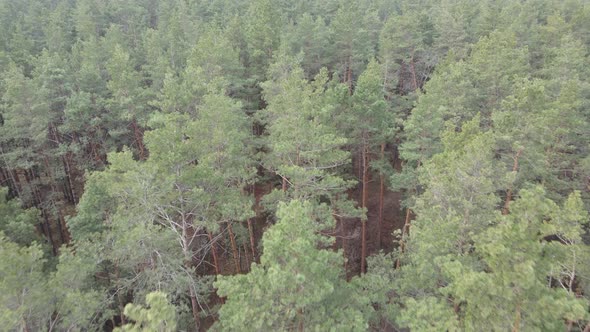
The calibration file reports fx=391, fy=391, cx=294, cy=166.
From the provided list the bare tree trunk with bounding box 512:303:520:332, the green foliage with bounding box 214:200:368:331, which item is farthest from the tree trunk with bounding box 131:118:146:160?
the bare tree trunk with bounding box 512:303:520:332

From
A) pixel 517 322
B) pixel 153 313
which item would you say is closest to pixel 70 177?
pixel 153 313

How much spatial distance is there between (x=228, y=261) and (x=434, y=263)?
15.8 m

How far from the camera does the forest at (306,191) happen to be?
1041cm

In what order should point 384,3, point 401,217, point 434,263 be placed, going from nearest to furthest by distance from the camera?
point 434,263 < point 401,217 < point 384,3

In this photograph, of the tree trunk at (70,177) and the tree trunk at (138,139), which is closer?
the tree trunk at (138,139)

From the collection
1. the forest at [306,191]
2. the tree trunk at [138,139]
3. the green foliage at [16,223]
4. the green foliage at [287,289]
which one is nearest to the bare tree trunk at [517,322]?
the forest at [306,191]

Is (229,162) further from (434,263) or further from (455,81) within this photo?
(455,81)

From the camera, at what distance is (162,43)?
3425 centimetres

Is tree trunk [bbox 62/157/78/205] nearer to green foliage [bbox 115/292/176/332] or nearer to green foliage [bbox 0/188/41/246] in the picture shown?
green foliage [bbox 0/188/41/246]

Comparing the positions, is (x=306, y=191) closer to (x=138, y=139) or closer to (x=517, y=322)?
(x=517, y=322)

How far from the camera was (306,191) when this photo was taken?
54.9 feet

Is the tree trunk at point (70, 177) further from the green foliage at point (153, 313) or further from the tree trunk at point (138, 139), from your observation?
the green foliage at point (153, 313)

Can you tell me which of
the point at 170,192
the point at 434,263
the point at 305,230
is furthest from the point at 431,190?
the point at 170,192

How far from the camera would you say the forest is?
10.4 m
